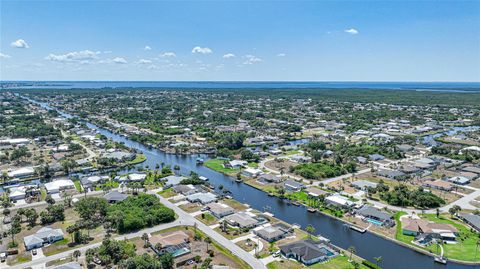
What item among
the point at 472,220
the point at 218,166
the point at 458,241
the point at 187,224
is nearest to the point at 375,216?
the point at 458,241

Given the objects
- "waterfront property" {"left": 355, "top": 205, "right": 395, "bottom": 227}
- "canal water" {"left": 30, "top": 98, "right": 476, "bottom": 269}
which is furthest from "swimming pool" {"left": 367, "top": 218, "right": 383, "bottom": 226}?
"canal water" {"left": 30, "top": 98, "right": 476, "bottom": 269}

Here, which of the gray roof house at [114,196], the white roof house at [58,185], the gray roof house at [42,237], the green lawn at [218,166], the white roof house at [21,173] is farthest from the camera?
the green lawn at [218,166]

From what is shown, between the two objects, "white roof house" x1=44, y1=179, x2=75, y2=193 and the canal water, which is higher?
"white roof house" x1=44, y1=179, x2=75, y2=193

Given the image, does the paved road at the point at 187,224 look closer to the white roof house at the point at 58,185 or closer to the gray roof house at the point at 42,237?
the gray roof house at the point at 42,237

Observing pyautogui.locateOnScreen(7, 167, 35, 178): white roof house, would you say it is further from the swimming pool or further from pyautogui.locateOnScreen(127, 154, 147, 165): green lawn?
the swimming pool

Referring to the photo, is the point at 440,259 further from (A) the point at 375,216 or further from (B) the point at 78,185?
(B) the point at 78,185

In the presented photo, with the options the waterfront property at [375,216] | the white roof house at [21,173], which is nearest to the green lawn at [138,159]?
the white roof house at [21,173]

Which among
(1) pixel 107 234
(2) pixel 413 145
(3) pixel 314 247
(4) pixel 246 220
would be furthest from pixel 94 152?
(2) pixel 413 145
